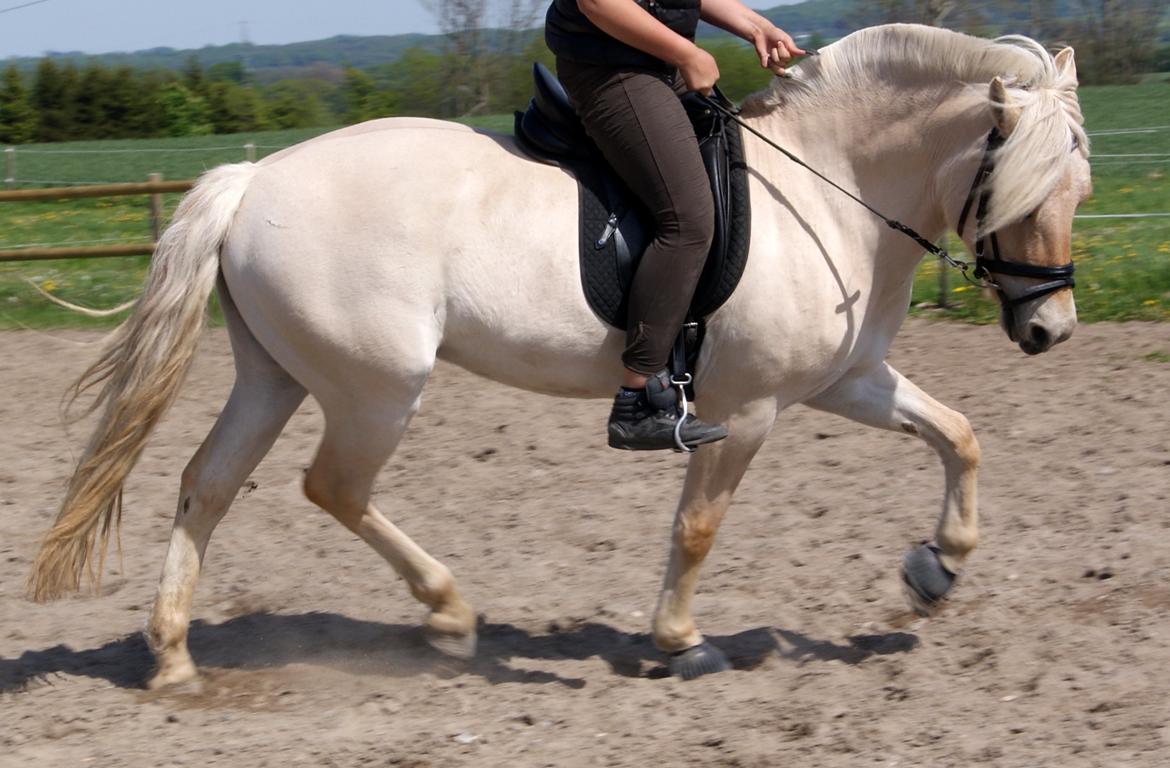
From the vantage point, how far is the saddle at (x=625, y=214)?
158 inches

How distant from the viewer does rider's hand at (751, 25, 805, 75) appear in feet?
13.8

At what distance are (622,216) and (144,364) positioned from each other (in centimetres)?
162

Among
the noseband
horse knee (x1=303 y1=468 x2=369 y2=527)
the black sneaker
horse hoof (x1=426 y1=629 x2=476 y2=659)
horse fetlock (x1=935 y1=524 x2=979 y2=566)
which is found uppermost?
the noseband

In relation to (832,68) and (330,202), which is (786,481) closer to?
(832,68)

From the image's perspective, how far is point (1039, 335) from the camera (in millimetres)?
4051

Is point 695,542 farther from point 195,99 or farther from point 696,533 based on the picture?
point 195,99

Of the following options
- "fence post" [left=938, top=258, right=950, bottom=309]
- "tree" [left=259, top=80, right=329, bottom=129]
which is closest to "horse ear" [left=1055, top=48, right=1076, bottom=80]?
"fence post" [left=938, top=258, right=950, bottom=309]

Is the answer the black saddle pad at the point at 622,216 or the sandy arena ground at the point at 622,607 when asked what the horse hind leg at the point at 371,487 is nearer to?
the sandy arena ground at the point at 622,607

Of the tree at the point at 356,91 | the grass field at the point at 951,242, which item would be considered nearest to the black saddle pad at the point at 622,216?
the grass field at the point at 951,242

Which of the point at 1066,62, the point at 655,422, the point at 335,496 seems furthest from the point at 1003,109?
the point at 335,496

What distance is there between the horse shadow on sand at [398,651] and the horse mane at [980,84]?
158cm

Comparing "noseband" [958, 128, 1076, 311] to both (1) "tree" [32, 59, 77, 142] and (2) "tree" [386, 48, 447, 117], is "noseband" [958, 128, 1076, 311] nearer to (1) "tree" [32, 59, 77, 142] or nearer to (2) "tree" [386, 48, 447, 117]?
(2) "tree" [386, 48, 447, 117]

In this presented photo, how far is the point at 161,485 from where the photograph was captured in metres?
6.21

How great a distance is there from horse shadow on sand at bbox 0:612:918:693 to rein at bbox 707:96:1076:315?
1.24 meters
